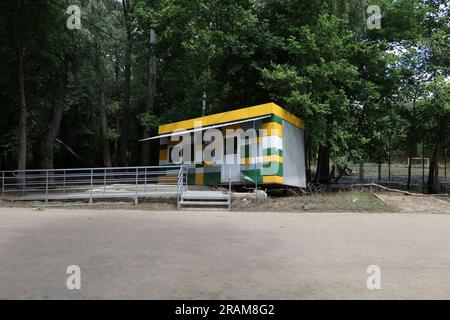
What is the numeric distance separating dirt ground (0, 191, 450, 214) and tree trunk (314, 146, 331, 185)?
619 centimetres

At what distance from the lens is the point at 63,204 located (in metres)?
15.9

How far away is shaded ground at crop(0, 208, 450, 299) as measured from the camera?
512cm

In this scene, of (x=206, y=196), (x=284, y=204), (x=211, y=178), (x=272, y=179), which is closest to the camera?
(x=284, y=204)

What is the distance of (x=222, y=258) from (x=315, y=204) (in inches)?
332

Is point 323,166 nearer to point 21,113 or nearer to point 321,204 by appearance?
point 321,204

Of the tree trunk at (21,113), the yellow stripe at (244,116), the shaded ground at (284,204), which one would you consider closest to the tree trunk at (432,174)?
the yellow stripe at (244,116)

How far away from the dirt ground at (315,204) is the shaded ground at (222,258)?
303 centimetres

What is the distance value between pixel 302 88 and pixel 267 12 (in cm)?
601

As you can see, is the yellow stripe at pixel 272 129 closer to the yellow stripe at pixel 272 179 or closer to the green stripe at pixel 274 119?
the green stripe at pixel 274 119

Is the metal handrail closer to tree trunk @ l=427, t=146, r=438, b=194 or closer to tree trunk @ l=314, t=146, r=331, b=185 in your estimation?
tree trunk @ l=314, t=146, r=331, b=185

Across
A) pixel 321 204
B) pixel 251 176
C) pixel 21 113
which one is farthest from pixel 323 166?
pixel 21 113

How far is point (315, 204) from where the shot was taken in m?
14.6
